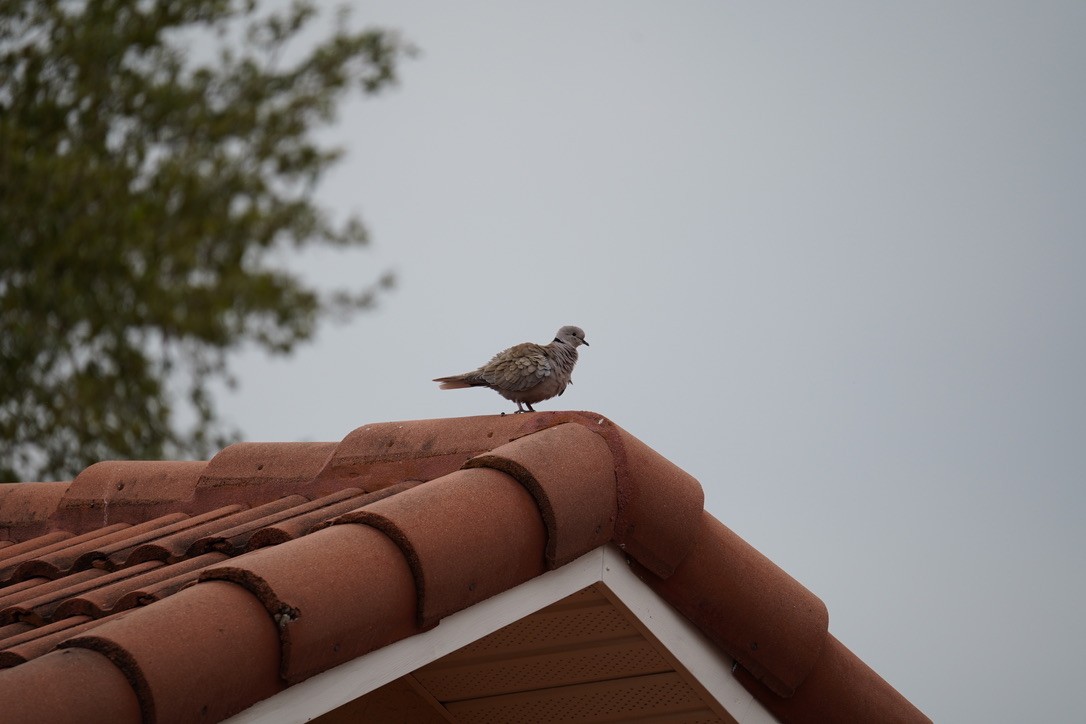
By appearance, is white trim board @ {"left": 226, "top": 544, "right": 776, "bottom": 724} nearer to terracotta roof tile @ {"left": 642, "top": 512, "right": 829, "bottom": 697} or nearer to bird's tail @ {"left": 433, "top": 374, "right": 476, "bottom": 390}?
terracotta roof tile @ {"left": 642, "top": 512, "right": 829, "bottom": 697}

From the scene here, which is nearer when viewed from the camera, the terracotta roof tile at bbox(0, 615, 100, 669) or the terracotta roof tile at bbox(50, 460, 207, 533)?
the terracotta roof tile at bbox(0, 615, 100, 669)

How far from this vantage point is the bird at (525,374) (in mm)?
4555

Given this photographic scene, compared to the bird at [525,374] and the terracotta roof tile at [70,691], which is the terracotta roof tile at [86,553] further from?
the terracotta roof tile at [70,691]

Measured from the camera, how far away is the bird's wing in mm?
4547

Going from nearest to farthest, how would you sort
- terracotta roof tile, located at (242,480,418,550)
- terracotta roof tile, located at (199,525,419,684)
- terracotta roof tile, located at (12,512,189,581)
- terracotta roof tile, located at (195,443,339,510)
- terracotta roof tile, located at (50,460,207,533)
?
terracotta roof tile, located at (199,525,419,684), terracotta roof tile, located at (242,480,418,550), terracotta roof tile, located at (12,512,189,581), terracotta roof tile, located at (195,443,339,510), terracotta roof tile, located at (50,460,207,533)

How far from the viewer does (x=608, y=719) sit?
3643mm

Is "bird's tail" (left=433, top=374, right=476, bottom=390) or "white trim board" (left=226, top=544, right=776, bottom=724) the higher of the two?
"bird's tail" (left=433, top=374, right=476, bottom=390)

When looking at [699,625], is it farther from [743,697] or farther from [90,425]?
[90,425]

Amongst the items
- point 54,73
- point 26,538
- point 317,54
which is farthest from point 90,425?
point 26,538

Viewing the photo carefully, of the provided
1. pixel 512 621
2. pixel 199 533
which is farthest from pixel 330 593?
pixel 199 533

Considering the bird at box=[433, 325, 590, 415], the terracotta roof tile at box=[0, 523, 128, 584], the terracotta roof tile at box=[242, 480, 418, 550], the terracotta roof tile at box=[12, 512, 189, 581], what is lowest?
the terracotta roof tile at box=[0, 523, 128, 584]

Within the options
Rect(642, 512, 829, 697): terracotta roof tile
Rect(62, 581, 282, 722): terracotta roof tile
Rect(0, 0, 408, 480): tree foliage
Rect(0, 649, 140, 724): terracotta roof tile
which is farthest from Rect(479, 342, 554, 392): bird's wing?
Rect(0, 0, 408, 480): tree foliage

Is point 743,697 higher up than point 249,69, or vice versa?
point 249,69

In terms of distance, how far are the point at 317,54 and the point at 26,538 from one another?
8.87 meters
